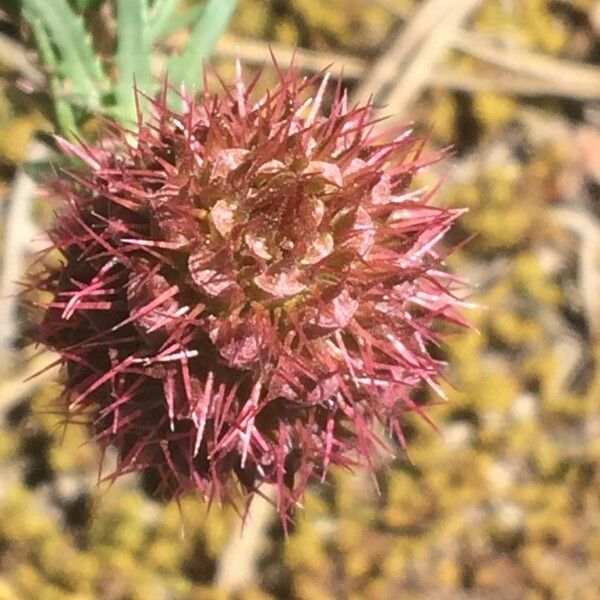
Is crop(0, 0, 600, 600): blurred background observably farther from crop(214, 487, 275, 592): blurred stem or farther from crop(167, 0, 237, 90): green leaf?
crop(167, 0, 237, 90): green leaf

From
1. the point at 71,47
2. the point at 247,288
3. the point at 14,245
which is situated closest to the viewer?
the point at 247,288

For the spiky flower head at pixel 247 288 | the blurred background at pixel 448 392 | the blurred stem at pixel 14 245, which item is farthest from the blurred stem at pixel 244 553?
the spiky flower head at pixel 247 288

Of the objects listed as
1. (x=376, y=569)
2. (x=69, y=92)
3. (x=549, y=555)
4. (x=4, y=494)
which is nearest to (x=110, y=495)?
(x=4, y=494)

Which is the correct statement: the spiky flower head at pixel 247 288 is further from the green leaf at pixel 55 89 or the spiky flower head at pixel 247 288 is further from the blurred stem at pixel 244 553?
the blurred stem at pixel 244 553

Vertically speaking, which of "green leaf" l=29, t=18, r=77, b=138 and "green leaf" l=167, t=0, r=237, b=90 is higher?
"green leaf" l=167, t=0, r=237, b=90

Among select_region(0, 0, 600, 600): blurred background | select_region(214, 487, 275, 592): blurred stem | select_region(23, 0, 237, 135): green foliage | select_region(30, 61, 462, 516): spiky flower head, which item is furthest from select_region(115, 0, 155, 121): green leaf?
select_region(214, 487, 275, 592): blurred stem

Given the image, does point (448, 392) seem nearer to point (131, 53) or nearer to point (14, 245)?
point (14, 245)

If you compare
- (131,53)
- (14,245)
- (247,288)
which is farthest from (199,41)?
(14,245)
